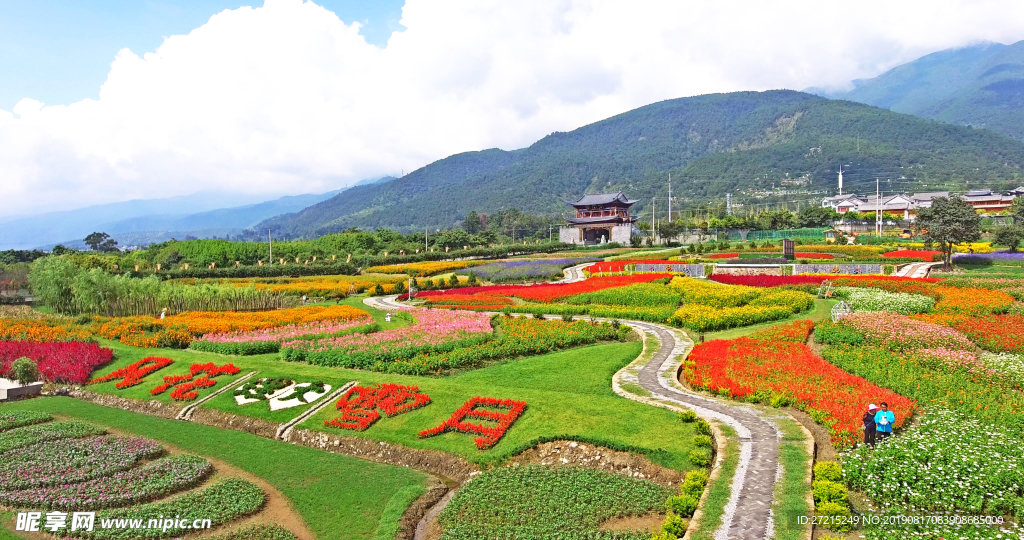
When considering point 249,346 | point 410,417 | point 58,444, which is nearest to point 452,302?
point 249,346

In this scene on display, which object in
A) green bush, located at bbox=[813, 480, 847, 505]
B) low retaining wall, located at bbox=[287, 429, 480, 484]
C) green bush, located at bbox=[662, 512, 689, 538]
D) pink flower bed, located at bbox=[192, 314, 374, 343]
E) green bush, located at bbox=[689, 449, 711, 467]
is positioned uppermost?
pink flower bed, located at bbox=[192, 314, 374, 343]

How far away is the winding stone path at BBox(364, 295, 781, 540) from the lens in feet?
27.8

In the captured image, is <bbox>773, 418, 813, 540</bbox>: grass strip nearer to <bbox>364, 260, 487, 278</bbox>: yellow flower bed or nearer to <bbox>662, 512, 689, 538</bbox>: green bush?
<bbox>662, 512, 689, 538</bbox>: green bush

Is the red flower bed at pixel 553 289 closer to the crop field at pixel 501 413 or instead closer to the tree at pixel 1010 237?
the crop field at pixel 501 413

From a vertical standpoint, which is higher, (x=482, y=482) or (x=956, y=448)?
(x=956, y=448)

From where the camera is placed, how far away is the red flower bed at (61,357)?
19439 mm

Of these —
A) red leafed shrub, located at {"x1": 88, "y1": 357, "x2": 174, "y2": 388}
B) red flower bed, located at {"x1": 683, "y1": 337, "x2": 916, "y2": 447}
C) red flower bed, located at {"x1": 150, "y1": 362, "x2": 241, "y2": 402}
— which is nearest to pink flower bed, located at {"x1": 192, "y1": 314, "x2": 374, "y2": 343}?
red leafed shrub, located at {"x1": 88, "y1": 357, "x2": 174, "y2": 388}

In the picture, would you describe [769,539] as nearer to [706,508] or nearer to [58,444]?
[706,508]

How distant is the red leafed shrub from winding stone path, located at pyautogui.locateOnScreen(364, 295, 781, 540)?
13191mm

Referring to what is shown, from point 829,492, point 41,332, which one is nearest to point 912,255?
point 829,492

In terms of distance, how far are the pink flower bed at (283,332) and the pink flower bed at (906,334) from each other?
1793cm

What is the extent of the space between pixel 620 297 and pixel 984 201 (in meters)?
103

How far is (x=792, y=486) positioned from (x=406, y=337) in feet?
46.3

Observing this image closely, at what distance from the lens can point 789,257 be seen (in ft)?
132
